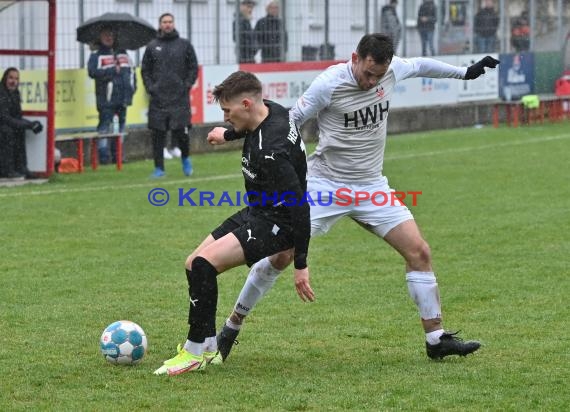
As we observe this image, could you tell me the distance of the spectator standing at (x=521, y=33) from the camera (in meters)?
30.2

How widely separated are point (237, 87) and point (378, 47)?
86cm

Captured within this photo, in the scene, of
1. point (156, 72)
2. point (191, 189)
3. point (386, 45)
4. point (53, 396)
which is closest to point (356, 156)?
point (386, 45)

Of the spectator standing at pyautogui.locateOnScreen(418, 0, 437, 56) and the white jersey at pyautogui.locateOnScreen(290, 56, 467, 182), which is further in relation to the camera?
the spectator standing at pyautogui.locateOnScreen(418, 0, 437, 56)

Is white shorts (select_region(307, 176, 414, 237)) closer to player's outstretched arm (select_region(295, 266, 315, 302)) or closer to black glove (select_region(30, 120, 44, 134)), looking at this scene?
player's outstretched arm (select_region(295, 266, 315, 302))

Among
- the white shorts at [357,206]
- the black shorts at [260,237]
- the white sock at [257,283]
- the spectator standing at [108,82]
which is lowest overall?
the white sock at [257,283]

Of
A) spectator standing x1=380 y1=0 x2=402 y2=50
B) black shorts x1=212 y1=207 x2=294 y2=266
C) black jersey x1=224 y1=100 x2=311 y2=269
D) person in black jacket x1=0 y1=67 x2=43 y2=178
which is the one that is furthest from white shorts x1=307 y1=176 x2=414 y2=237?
spectator standing x1=380 y1=0 x2=402 y2=50

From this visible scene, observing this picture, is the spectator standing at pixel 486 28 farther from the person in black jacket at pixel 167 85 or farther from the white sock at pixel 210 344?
the white sock at pixel 210 344

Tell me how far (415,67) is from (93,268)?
4045 millimetres

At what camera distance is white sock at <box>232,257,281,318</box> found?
737cm

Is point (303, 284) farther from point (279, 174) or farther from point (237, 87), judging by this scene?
point (237, 87)

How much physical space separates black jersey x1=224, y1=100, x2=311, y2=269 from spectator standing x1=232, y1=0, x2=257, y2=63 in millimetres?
15631

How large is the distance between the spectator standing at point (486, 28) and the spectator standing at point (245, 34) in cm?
770

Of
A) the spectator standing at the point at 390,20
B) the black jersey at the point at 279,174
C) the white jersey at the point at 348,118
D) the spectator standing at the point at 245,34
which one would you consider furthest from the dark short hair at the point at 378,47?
the spectator standing at the point at 390,20

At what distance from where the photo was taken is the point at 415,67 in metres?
7.72
